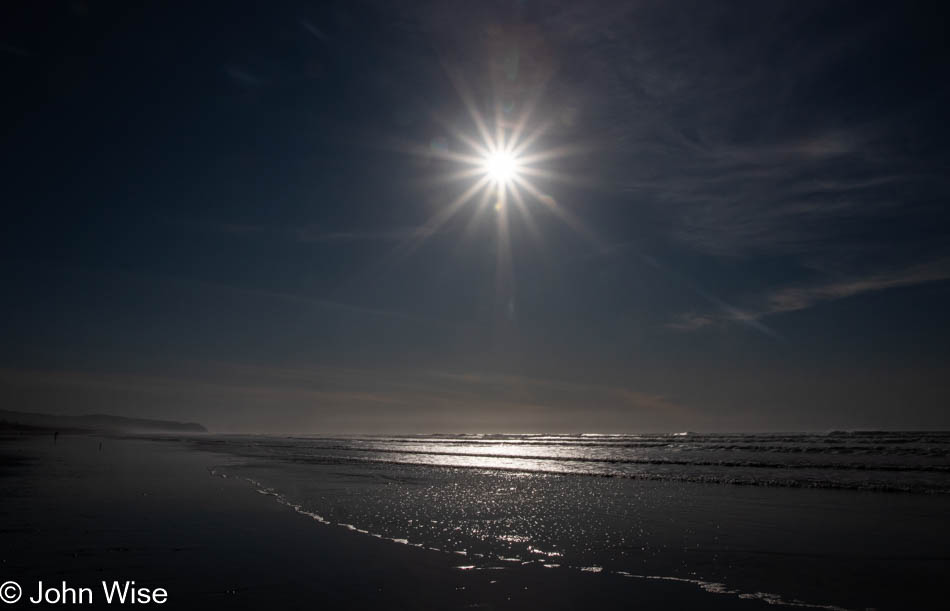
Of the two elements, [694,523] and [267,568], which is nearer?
[267,568]

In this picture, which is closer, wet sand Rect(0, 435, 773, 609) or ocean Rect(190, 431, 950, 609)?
wet sand Rect(0, 435, 773, 609)

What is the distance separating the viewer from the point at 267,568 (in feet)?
29.4

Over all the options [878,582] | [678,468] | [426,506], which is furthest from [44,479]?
[678,468]

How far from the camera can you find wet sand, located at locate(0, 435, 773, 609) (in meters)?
7.44

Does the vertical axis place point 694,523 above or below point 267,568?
above

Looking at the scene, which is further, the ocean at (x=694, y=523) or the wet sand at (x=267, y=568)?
the ocean at (x=694, y=523)

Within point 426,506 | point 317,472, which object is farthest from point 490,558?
point 317,472

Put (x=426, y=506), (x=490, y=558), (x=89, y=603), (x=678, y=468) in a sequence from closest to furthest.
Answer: (x=89, y=603)
(x=490, y=558)
(x=426, y=506)
(x=678, y=468)

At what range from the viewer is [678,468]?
32.3m

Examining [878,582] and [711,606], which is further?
[878,582]

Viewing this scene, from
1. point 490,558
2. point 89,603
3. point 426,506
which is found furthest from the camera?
point 426,506

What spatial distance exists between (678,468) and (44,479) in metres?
32.7

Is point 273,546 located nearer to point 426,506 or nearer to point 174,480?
point 426,506

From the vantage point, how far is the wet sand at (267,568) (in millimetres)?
7441
